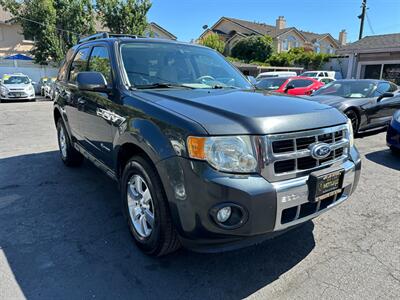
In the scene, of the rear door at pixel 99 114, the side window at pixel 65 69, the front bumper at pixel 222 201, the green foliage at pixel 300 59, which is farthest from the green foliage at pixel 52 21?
the front bumper at pixel 222 201

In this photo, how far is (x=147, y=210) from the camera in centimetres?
272

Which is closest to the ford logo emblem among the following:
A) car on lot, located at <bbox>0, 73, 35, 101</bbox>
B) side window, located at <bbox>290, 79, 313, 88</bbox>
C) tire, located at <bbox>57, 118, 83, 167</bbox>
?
tire, located at <bbox>57, 118, 83, 167</bbox>

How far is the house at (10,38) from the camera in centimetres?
2922

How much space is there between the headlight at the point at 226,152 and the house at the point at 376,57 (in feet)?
73.7

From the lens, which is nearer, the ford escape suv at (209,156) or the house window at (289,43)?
the ford escape suv at (209,156)

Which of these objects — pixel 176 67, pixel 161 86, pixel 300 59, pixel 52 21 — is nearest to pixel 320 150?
pixel 161 86

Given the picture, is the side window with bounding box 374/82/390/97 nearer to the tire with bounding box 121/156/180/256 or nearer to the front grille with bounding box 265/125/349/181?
the front grille with bounding box 265/125/349/181

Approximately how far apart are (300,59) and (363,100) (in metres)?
31.4

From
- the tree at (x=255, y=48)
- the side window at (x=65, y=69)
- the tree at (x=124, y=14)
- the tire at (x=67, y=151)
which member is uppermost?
the tree at (x=124, y=14)

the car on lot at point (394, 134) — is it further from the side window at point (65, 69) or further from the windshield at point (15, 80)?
the windshield at point (15, 80)

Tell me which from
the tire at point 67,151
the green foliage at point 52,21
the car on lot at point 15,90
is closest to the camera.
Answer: the tire at point 67,151

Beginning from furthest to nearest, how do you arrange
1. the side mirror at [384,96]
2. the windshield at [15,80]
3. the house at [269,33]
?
the house at [269,33] → the windshield at [15,80] → the side mirror at [384,96]

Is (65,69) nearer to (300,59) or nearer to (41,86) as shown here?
(41,86)

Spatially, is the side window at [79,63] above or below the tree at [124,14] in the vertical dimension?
below
